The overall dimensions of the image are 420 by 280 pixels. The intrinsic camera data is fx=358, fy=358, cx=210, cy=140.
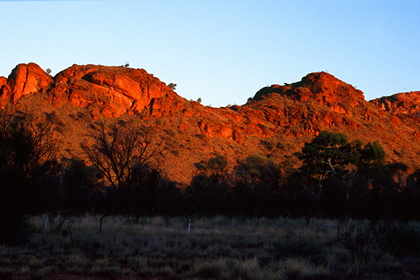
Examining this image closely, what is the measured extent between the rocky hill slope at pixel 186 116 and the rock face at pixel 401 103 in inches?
1483

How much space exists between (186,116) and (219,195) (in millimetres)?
28590

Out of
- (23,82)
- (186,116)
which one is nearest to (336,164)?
(186,116)

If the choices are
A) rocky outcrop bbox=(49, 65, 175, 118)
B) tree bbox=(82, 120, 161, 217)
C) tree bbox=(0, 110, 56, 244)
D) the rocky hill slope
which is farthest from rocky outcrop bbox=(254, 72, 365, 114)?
tree bbox=(0, 110, 56, 244)

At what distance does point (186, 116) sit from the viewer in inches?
2406

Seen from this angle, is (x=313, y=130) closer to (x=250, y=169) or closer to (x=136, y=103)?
(x=250, y=169)

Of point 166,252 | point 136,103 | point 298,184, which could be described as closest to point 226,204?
point 298,184

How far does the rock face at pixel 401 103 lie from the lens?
114312 mm

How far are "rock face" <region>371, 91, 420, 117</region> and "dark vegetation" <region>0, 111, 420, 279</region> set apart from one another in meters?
68.5

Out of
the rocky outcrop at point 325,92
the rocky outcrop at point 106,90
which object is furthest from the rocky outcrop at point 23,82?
the rocky outcrop at point 325,92

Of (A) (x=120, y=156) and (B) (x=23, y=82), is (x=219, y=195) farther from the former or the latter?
(B) (x=23, y=82)

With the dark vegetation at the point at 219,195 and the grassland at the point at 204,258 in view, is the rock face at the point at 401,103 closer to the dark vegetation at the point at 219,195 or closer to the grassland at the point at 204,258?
the dark vegetation at the point at 219,195

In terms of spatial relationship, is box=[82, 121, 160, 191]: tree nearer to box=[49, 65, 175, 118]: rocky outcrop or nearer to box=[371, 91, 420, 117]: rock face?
box=[49, 65, 175, 118]: rocky outcrop

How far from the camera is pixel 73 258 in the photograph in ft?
34.1

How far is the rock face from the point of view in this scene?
114 metres
